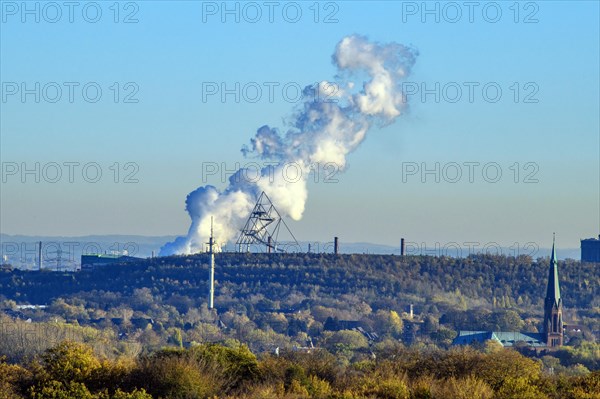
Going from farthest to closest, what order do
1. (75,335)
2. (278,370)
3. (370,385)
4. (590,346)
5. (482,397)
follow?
1. (590,346)
2. (75,335)
3. (278,370)
4. (370,385)
5. (482,397)

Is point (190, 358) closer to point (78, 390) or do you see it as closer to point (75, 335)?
point (78, 390)

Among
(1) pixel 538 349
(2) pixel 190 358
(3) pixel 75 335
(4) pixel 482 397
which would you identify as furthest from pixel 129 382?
(1) pixel 538 349

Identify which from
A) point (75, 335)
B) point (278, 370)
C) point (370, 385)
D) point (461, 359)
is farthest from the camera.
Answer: point (75, 335)

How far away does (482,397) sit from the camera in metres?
63.3

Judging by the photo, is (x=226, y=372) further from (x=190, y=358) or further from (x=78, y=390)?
(x=78, y=390)

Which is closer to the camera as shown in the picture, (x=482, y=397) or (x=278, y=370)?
(x=482, y=397)

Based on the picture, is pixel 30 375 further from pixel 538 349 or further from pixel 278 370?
pixel 538 349

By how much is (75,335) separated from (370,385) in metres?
79.5

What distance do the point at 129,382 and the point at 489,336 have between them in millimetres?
129600

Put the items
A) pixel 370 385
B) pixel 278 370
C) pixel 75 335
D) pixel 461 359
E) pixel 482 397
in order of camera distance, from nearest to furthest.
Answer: pixel 482 397 < pixel 370 385 < pixel 278 370 < pixel 461 359 < pixel 75 335

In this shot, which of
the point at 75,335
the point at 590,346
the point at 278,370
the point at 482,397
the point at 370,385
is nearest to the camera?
the point at 482,397

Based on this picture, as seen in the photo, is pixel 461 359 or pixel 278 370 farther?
pixel 461 359

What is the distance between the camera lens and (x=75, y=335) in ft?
475

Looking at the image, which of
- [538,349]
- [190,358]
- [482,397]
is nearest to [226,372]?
[190,358]
